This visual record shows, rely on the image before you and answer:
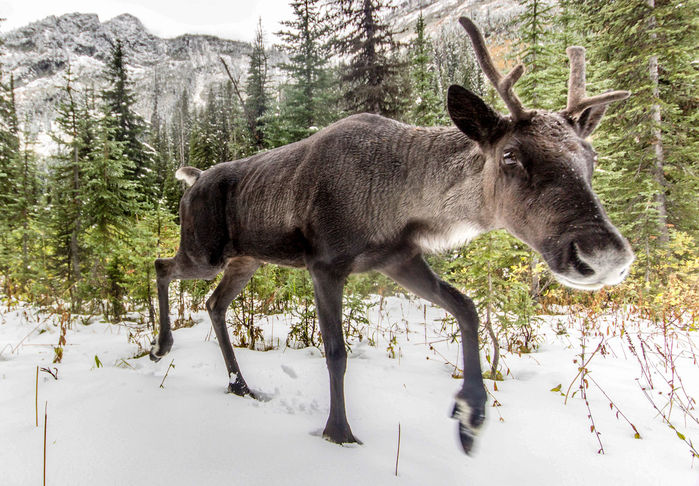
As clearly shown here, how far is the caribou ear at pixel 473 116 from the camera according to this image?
2271 mm

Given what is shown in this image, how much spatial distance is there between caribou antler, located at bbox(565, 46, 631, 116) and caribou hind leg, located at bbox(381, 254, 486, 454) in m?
1.53

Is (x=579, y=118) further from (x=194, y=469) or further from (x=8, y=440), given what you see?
(x=8, y=440)

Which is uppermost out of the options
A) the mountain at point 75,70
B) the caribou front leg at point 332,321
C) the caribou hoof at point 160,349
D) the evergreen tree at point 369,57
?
the mountain at point 75,70

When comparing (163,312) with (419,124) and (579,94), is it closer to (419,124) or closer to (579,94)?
(579,94)

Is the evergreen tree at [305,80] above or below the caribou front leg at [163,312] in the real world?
above

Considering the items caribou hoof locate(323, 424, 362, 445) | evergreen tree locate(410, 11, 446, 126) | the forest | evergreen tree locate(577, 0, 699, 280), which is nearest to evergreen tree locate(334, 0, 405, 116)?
the forest

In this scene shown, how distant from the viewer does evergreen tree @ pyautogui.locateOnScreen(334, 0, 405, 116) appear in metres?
14.2

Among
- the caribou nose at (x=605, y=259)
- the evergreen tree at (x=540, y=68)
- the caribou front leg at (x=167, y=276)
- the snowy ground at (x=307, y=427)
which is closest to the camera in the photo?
the caribou nose at (x=605, y=259)

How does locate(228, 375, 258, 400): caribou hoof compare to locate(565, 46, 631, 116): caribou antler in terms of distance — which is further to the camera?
locate(228, 375, 258, 400): caribou hoof

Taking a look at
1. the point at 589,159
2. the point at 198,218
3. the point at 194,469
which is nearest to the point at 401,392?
the point at 194,469

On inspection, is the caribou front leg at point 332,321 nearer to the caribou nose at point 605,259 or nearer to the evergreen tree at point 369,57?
the caribou nose at point 605,259

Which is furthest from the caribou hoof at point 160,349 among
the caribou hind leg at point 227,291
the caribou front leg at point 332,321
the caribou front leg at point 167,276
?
the caribou front leg at point 332,321

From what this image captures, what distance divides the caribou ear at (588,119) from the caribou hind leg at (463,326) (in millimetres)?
1436

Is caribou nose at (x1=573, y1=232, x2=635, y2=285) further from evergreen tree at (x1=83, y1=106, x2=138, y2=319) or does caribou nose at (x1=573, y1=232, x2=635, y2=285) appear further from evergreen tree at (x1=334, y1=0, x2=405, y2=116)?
evergreen tree at (x1=334, y1=0, x2=405, y2=116)
